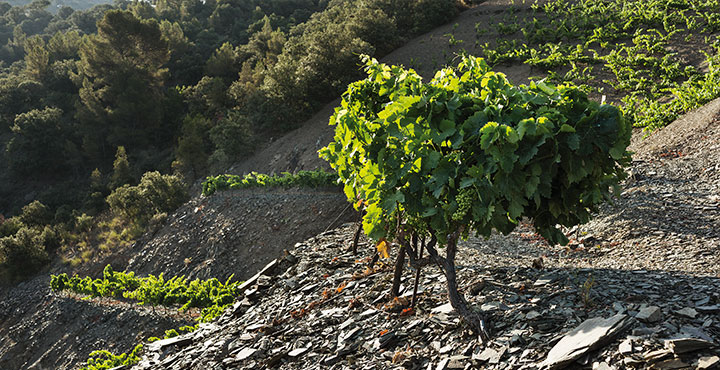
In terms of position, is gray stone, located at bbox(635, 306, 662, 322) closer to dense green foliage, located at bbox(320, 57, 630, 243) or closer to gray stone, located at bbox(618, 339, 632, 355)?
gray stone, located at bbox(618, 339, 632, 355)

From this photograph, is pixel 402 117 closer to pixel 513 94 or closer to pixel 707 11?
pixel 513 94

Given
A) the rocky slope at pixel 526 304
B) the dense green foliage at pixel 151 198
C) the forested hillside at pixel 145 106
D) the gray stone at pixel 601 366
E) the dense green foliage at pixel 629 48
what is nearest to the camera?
the gray stone at pixel 601 366

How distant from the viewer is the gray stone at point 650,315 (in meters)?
3.83

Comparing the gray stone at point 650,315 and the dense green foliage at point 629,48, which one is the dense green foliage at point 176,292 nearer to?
the gray stone at point 650,315

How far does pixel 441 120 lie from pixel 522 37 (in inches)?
913

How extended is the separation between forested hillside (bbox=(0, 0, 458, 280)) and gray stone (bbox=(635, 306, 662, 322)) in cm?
1870

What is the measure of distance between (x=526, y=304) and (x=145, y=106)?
34.5m

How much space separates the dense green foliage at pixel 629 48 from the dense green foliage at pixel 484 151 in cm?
1124

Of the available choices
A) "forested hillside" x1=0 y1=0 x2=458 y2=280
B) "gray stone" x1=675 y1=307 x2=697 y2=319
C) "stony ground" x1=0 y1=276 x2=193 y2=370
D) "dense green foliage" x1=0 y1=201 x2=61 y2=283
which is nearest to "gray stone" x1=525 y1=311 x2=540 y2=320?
"gray stone" x1=675 y1=307 x2=697 y2=319

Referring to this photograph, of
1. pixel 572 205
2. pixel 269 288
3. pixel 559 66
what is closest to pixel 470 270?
pixel 572 205

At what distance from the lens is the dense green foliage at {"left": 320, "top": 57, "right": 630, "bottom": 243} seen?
12.6 ft

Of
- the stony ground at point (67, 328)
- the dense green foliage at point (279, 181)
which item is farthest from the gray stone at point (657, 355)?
the dense green foliage at point (279, 181)

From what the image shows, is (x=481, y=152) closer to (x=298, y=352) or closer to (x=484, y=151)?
(x=484, y=151)

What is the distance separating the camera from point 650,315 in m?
3.85
